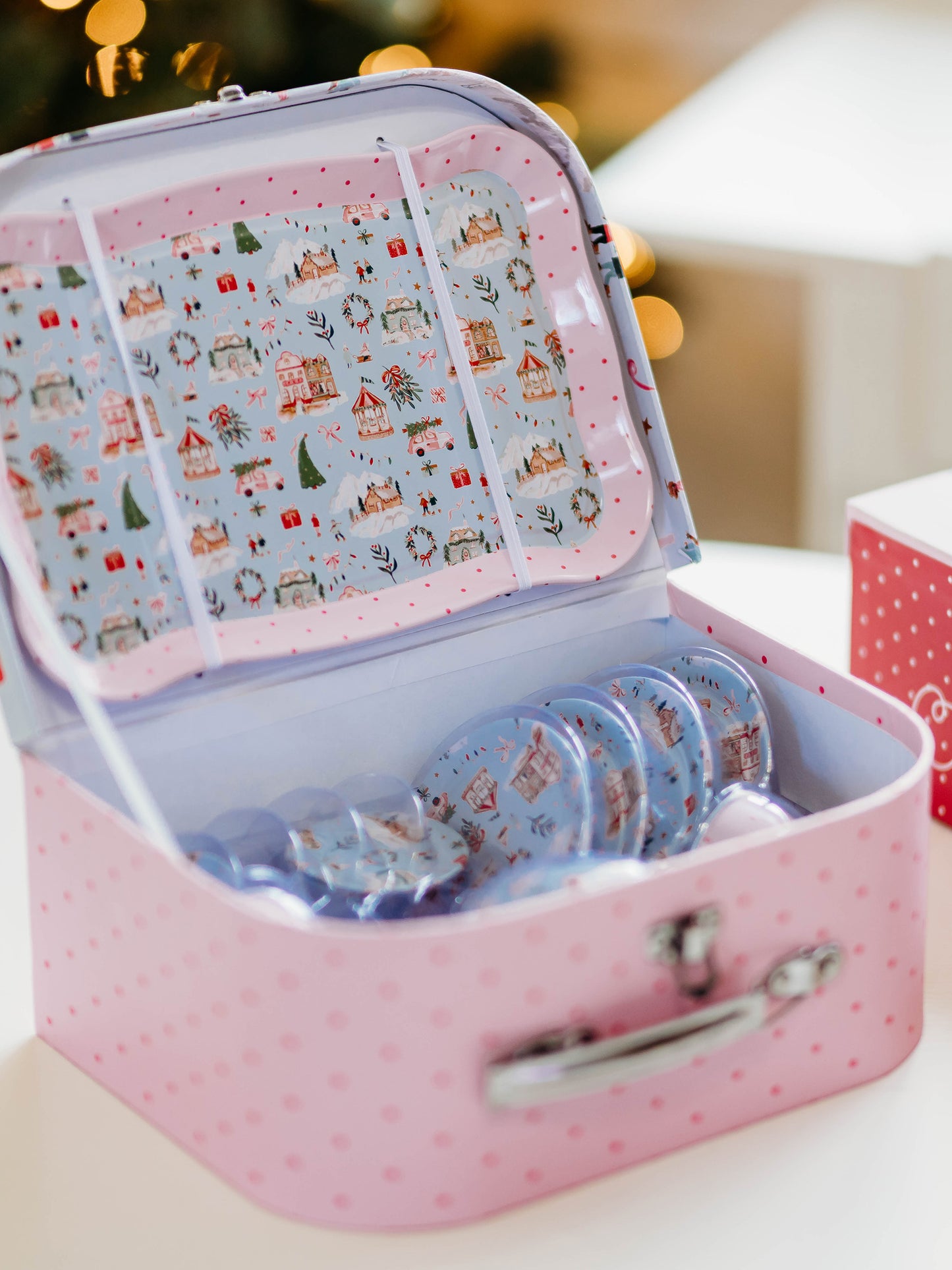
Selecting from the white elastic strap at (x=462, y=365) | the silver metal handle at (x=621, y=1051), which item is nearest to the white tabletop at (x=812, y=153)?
the white elastic strap at (x=462, y=365)

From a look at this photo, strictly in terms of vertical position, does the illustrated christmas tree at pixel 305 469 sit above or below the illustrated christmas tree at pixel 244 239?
below

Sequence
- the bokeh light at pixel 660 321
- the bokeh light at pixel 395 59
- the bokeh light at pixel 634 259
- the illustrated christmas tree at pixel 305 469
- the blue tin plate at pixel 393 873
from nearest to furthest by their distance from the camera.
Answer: the blue tin plate at pixel 393 873 → the illustrated christmas tree at pixel 305 469 → the bokeh light at pixel 395 59 → the bokeh light at pixel 634 259 → the bokeh light at pixel 660 321

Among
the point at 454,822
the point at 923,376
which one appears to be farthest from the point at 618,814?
the point at 923,376

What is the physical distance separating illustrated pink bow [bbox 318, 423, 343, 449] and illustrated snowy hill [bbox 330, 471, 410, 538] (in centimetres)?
2

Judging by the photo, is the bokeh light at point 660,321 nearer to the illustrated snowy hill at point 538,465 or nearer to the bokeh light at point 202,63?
the bokeh light at point 202,63

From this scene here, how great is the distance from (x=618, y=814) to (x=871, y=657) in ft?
0.87

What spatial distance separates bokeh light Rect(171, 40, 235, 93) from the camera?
1.61 metres

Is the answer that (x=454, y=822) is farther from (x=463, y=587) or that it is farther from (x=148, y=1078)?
(x=148, y=1078)

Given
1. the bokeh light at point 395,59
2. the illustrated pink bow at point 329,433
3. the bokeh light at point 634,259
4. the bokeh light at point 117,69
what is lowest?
the bokeh light at point 634,259

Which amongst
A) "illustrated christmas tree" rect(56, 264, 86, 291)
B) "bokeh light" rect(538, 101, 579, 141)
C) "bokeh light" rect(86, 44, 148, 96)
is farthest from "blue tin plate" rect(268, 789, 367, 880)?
"bokeh light" rect(538, 101, 579, 141)

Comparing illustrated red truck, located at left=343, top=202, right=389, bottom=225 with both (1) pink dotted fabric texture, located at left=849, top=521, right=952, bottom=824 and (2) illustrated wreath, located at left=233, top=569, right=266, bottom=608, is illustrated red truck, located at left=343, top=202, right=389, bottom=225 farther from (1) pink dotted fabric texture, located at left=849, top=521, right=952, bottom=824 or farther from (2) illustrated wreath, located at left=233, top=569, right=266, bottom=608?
(1) pink dotted fabric texture, located at left=849, top=521, right=952, bottom=824

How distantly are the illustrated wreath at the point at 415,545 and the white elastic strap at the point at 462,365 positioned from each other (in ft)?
0.16

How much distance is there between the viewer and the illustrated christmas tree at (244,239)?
2.93ft

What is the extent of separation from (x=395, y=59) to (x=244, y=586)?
130cm
